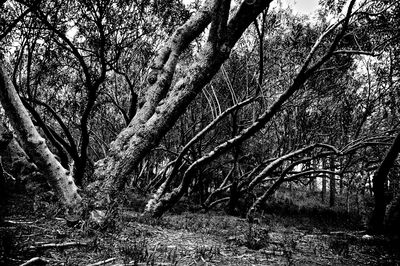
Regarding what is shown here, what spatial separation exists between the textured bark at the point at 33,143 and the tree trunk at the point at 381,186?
7.61 metres

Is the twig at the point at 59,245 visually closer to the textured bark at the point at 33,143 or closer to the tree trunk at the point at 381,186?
the textured bark at the point at 33,143

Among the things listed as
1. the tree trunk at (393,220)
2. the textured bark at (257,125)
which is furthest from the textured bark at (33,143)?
the tree trunk at (393,220)

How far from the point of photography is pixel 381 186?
7648mm

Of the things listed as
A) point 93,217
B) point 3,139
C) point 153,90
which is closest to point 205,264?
point 93,217

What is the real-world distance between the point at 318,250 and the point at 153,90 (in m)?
4.62

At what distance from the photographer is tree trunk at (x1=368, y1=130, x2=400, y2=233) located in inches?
281

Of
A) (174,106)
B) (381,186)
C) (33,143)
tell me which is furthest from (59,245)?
(381,186)

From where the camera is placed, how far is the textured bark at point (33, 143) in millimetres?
4203

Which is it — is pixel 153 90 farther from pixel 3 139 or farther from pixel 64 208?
pixel 3 139

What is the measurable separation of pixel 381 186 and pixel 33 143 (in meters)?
8.62

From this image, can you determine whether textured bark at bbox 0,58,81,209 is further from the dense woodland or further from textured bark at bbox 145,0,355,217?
textured bark at bbox 145,0,355,217

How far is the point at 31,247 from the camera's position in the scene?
283 centimetres

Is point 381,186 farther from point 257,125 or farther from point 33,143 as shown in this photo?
point 33,143

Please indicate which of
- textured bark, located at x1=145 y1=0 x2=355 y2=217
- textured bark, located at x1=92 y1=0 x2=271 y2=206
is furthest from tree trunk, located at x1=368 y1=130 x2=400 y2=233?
textured bark, located at x1=92 y1=0 x2=271 y2=206
